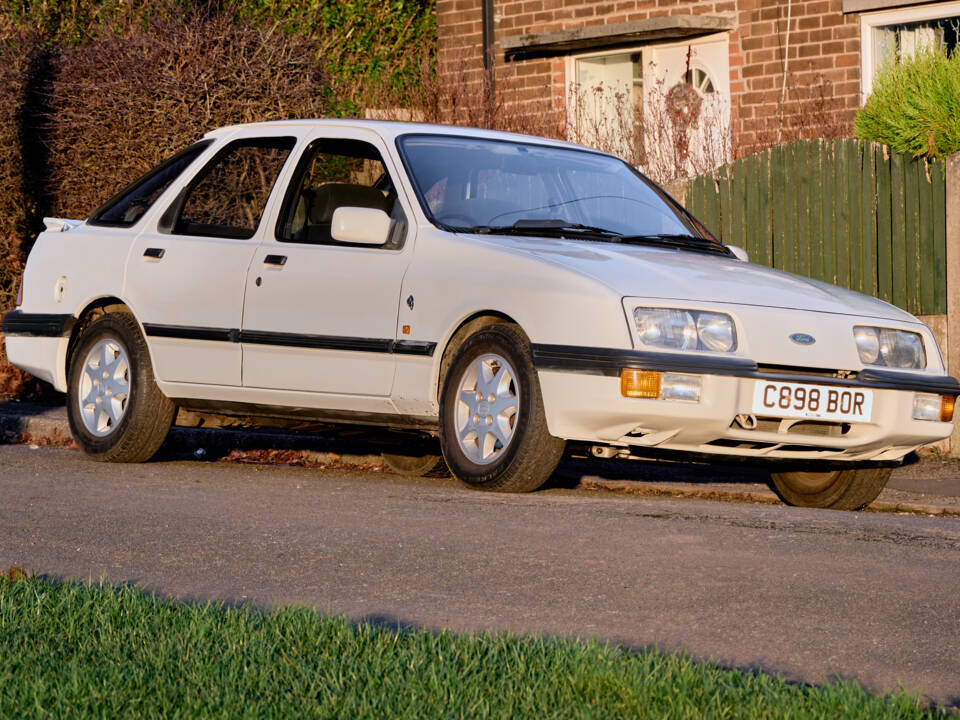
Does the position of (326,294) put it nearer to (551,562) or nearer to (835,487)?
(835,487)

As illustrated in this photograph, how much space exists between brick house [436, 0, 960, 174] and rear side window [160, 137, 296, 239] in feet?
20.2

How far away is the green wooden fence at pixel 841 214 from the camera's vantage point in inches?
424

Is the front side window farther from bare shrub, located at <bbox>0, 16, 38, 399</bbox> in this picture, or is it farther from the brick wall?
the brick wall

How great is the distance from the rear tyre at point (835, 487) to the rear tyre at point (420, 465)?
1999 mm

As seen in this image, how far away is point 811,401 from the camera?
7402 millimetres

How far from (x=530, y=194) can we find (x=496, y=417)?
54.1 inches

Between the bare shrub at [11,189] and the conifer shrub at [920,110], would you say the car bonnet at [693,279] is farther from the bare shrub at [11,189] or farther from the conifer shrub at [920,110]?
the bare shrub at [11,189]

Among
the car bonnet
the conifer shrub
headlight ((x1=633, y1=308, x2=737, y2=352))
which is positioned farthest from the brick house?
headlight ((x1=633, y1=308, x2=737, y2=352))

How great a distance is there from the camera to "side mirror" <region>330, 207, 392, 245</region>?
8133 millimetres

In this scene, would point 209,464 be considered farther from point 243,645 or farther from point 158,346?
point 243,645

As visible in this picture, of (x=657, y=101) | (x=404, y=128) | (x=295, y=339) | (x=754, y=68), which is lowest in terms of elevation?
(x=295, y=339)

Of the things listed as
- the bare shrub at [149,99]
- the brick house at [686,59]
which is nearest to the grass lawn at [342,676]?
the bare shrub at [149,99]

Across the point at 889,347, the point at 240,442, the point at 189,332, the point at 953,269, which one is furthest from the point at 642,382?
the point at 240,442

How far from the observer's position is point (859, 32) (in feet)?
58.6
